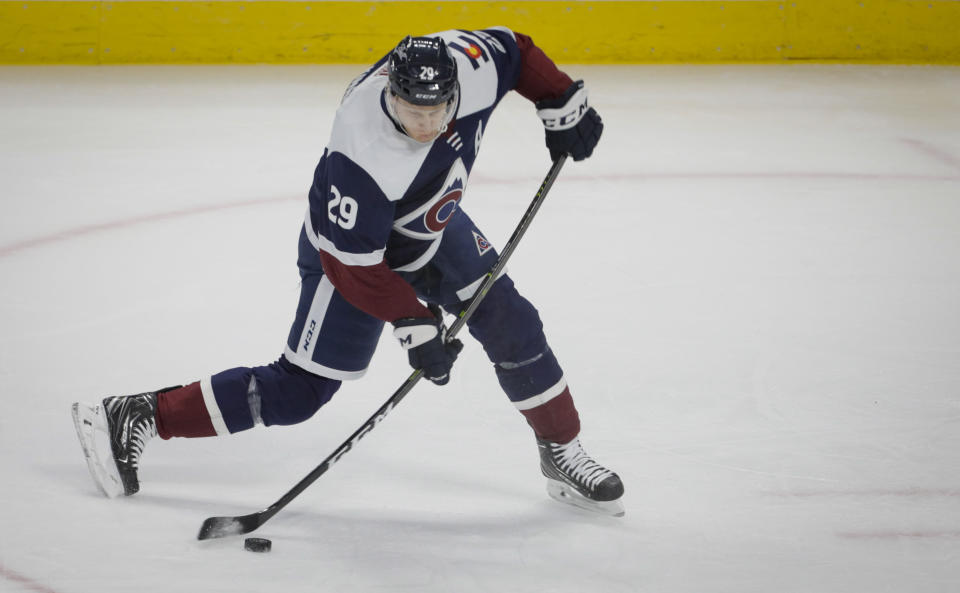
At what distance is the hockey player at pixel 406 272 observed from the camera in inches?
78.5

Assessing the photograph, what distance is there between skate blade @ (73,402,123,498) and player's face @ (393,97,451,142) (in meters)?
0.98

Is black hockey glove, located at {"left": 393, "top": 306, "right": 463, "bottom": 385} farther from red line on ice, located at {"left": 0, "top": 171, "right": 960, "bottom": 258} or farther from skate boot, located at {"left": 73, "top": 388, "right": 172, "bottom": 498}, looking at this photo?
red line on ice, located at {"left": 0, "top": 171, "right": 960, "bottom": 258}

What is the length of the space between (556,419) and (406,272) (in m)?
0.47

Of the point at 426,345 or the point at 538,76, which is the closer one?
the point at 426,345

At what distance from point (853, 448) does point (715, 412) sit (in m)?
0.35

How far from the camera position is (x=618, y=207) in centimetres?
439

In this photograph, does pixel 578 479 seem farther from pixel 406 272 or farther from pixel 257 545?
pixel 257 545

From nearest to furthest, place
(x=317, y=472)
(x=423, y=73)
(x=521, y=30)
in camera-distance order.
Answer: (x=423, y=73) → (x=317, y=472) → (x=521, y=30)

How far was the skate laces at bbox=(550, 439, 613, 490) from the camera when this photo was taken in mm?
2352

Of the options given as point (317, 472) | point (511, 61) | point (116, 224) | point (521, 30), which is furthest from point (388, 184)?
point (521, 30)

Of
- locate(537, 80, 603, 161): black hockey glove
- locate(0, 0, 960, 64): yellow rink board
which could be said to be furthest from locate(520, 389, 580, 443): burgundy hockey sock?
locate(0, 0, 960, 64): yellow rink board

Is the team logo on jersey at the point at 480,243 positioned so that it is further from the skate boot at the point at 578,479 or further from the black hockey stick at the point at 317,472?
the skate boot at the point at 578,479

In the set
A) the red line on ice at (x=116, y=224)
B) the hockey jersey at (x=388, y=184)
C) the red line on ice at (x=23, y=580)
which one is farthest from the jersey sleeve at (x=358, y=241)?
the red line on ice at (x=116, y=224)

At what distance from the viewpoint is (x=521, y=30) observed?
6.71 meters
